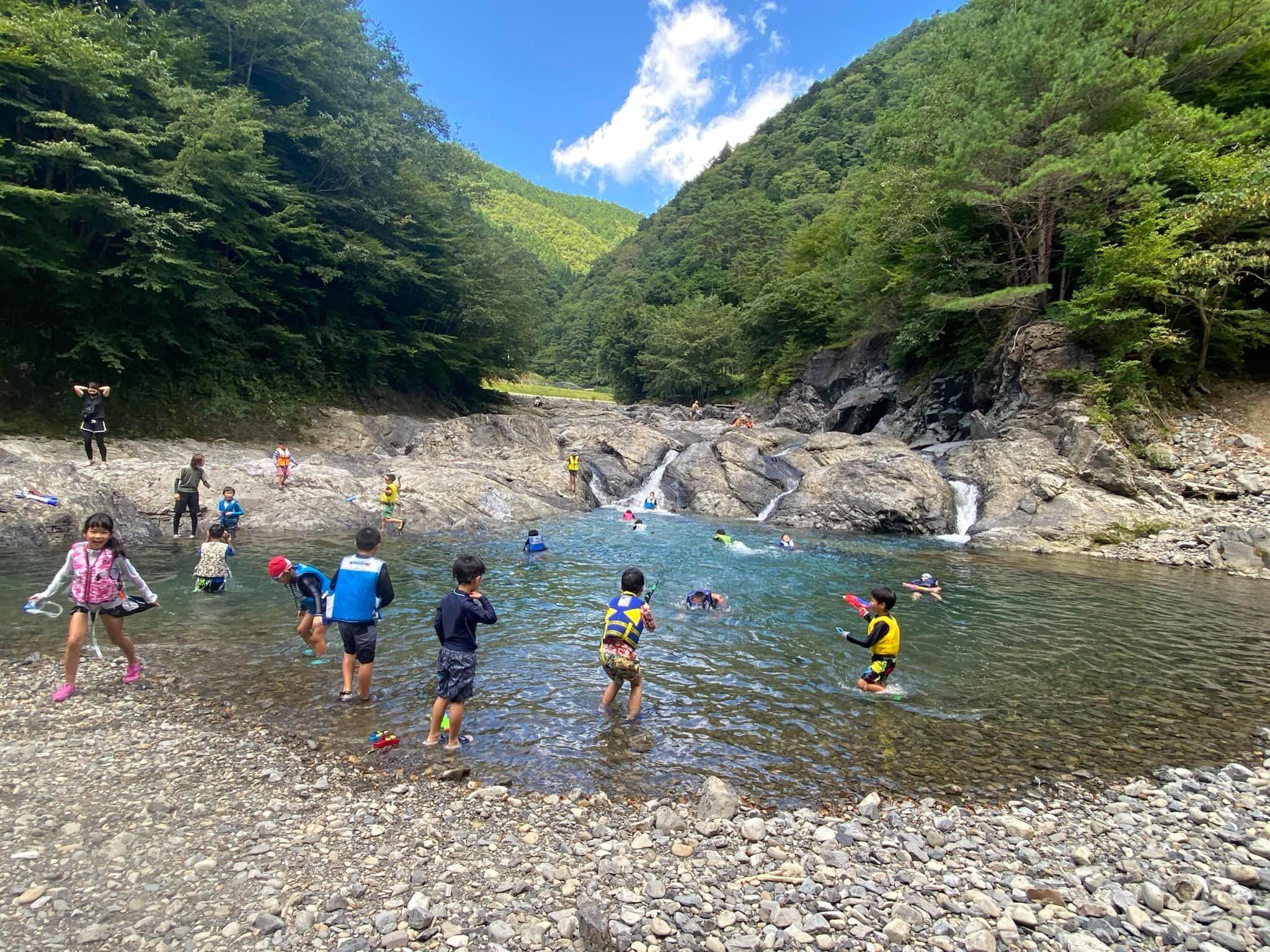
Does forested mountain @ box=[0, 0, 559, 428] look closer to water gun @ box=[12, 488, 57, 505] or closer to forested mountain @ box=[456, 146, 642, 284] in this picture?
water gun @ box=[12, 488, 57, 505]

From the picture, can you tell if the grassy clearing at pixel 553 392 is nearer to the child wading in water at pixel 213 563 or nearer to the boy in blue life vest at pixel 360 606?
the child wading in water at pixel 213 563

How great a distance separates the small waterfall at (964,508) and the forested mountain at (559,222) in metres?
123

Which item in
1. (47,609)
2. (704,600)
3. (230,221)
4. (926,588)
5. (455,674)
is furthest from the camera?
(230,221)

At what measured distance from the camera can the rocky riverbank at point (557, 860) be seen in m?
3.71

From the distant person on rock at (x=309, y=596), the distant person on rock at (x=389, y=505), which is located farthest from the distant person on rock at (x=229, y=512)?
the distant person on rock at (x=309, y=596)

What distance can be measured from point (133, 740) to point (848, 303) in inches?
1736

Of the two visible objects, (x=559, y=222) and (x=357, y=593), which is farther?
(x=559, y=222)

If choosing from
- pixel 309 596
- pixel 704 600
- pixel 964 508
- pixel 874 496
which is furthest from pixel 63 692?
pixel 964 508

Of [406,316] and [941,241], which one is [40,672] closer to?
[406,316]

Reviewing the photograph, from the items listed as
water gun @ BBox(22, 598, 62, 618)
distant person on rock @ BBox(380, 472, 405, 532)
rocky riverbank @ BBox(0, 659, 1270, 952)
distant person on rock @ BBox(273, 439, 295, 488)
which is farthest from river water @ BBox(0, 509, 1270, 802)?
distant person on rock @ BBox(273, 439, 295, 488)

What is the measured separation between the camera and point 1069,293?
85.9 feet

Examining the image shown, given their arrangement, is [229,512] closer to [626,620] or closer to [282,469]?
[282,469]

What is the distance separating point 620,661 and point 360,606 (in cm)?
312

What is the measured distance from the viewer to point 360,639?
23.1 ft
